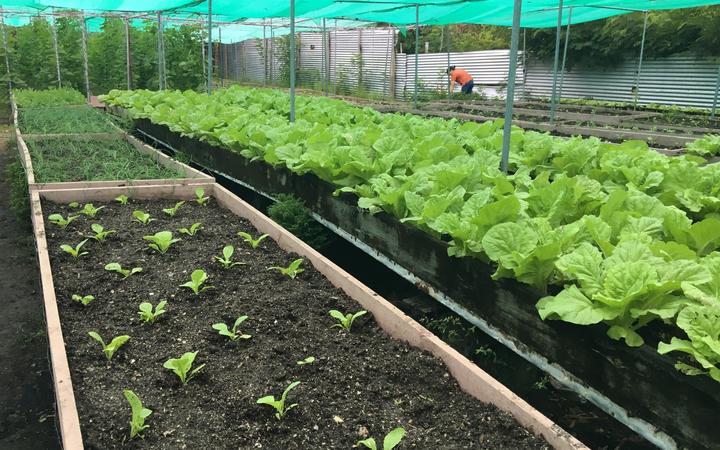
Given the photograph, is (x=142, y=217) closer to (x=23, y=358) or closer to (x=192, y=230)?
(x=192, y=230)

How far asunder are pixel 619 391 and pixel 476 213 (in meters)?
1.12

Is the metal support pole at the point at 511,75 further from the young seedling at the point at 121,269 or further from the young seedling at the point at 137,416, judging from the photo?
the young seedling at the point at 137,416

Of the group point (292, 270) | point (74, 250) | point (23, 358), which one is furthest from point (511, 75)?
point (23, 358)

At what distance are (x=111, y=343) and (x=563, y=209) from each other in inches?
91.7

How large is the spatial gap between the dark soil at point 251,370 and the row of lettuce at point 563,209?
56 centimetres

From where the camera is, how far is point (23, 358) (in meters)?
3.50

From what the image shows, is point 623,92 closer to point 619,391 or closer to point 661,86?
point 661,86

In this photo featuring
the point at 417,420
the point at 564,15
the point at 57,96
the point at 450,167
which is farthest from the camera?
the point at 564,15

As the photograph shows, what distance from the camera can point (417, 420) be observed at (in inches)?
83.3

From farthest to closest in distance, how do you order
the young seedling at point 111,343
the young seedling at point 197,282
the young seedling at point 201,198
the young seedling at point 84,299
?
1. the young seedling at point 201,198
2. the young seedling at point 197,282
3. the young seedling at point 84,299
4. the young seedling at point 111,343

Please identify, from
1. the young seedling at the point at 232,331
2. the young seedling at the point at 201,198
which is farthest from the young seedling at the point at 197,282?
the young seedling at the point at 201,198

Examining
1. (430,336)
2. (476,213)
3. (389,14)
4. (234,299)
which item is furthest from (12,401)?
(389,14)

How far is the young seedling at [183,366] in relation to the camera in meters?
2.34

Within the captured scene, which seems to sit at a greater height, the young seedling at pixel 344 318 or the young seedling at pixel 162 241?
the young seedling at pixel 162 241
